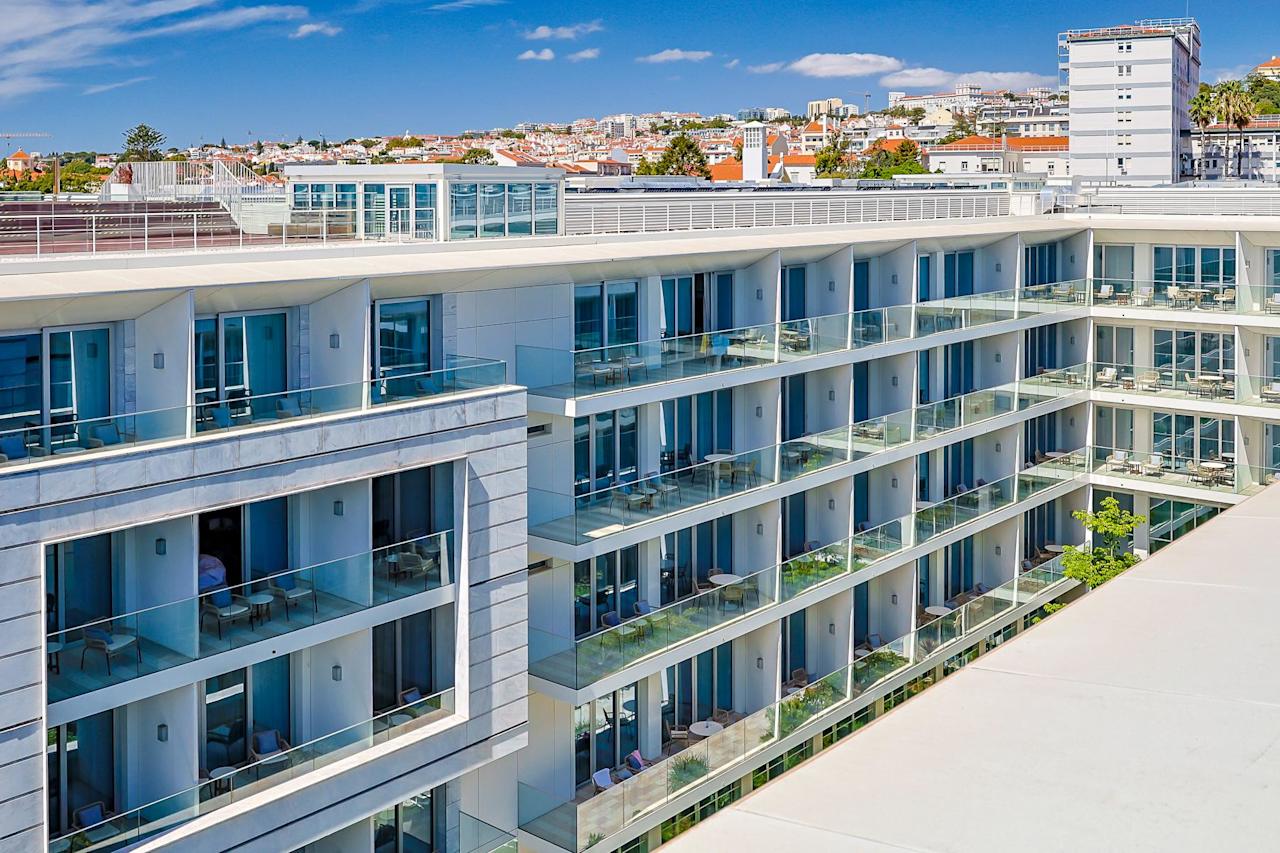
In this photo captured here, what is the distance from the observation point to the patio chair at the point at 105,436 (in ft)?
47.2

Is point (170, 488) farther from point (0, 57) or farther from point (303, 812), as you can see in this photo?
point (0, 57)

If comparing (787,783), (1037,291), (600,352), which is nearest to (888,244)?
(1037,291)

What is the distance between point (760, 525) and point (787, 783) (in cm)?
2074

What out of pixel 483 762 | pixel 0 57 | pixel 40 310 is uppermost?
pixel 0 57

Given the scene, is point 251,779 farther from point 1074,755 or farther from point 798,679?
point 798,679

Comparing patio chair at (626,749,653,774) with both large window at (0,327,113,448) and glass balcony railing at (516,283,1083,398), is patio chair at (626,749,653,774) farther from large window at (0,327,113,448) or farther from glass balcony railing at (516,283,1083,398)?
large window at (0,327,113,448)

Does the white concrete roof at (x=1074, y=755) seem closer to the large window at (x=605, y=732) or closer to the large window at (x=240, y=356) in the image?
the large window at (x=240, y=356)

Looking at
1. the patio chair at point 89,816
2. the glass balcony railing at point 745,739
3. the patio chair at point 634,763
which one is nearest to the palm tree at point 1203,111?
the glass balcony railing at point 745,739

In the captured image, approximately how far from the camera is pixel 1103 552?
108 feet

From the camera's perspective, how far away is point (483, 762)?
714 inches

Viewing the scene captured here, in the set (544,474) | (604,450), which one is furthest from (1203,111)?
(544,474)

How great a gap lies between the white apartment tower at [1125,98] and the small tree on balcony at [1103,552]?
245 ft

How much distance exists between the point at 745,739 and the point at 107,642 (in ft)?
37.6

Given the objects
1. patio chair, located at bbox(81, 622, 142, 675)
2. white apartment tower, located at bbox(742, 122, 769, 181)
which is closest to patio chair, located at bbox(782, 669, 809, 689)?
patio chair, located at bbox(81, 622, 142, 675)
